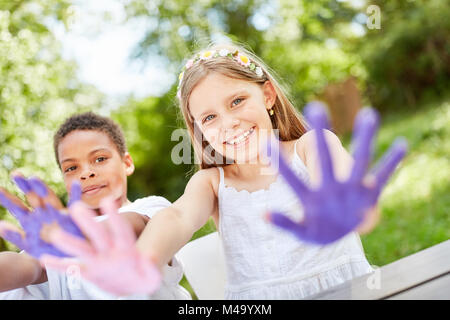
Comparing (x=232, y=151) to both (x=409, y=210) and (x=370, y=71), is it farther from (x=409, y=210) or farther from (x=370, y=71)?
(x=370, y=71)

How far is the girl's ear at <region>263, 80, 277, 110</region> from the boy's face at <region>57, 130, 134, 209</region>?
0.56m

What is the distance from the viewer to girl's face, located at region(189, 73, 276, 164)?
1.41 meters

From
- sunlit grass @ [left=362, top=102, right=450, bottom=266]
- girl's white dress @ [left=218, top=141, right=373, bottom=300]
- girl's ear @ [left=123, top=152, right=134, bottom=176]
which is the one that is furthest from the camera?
sunlit grass @ [left=362, top=102, right=450, bottom=266]

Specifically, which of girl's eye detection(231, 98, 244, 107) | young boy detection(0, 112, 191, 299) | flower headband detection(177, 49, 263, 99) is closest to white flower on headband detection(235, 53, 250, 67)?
flower headband detection(177, 49, 263, 99)

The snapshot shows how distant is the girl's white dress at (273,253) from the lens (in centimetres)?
139

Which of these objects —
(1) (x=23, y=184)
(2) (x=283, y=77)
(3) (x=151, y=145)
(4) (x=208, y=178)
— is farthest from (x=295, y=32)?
(1) (x=23, y=184)

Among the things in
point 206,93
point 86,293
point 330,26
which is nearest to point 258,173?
point 206,93

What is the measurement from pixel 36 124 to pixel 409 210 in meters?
3.11

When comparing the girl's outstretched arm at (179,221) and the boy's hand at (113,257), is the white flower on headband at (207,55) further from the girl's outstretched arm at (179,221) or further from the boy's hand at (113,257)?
the boy's hand at (113,257)

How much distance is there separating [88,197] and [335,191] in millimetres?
1062

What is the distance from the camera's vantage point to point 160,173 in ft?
26.0

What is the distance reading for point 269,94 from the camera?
163 centimetres

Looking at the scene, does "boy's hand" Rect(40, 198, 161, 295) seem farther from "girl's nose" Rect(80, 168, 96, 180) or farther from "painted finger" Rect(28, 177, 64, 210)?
"girl's nose" Rect(80, 168, 96, 180)

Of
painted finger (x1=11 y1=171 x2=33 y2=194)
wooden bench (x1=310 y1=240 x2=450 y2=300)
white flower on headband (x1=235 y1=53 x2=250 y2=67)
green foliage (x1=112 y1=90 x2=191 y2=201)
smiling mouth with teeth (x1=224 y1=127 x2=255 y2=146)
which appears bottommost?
wooden bench (x1=310 y1=240 x2=450 y2=300)
